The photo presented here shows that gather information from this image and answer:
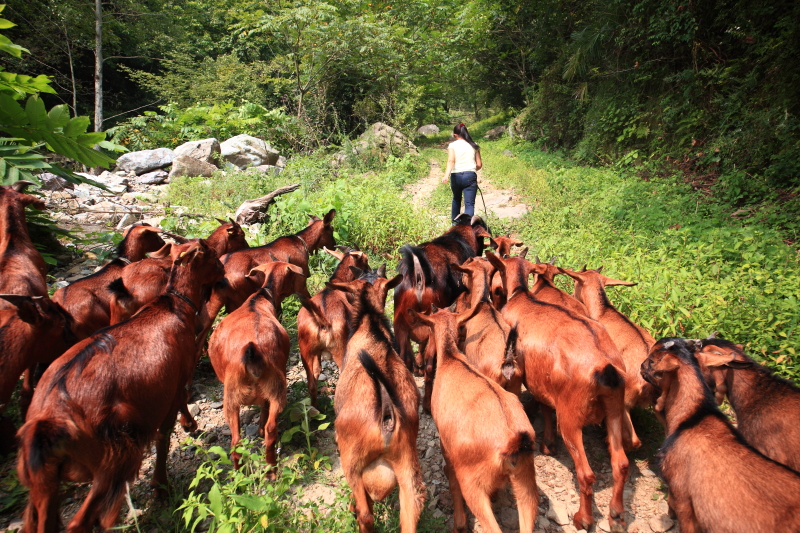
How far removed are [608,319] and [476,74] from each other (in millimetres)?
23833

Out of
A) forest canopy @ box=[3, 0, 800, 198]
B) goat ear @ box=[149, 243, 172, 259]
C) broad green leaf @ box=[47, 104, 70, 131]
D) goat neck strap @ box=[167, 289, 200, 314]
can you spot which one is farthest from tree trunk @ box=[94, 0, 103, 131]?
goat neck strap @ box=[167, 289, 200, 314]

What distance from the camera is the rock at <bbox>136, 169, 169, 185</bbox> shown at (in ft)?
43.5

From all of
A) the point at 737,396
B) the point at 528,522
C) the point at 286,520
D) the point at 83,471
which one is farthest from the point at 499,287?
the point at 83,471

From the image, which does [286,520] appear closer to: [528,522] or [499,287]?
[528,522]

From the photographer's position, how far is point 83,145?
538 cm

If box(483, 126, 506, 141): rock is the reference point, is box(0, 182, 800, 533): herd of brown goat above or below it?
above

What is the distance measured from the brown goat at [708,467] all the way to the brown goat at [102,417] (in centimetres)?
371

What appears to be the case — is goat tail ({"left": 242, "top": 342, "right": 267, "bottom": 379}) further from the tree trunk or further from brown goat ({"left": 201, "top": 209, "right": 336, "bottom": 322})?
the tree trunk

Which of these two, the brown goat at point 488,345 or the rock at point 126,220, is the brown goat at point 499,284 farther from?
the rock at point 126,220

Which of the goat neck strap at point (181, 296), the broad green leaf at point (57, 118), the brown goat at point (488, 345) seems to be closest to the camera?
the brown goat at point (488, 345)

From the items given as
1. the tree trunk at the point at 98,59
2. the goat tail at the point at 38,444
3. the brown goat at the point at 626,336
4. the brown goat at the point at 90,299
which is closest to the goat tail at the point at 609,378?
the brown goat at the point at 626,336

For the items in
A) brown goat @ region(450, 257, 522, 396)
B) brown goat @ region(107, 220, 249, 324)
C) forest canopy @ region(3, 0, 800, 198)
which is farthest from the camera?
forest canopy @ region(3, 0, 800, 198)

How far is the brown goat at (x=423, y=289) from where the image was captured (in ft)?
15.9

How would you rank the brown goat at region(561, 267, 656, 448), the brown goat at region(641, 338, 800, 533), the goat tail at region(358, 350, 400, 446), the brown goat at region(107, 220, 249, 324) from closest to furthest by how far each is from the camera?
1. the brown goat at region(641, 338, 800, 533)
2. the goat tail at region(358, 350, 400, 446)
3. the brown goat at region(561, 267, 656, 448)
4. the brown goat at region(107, 220, 249, 324)
